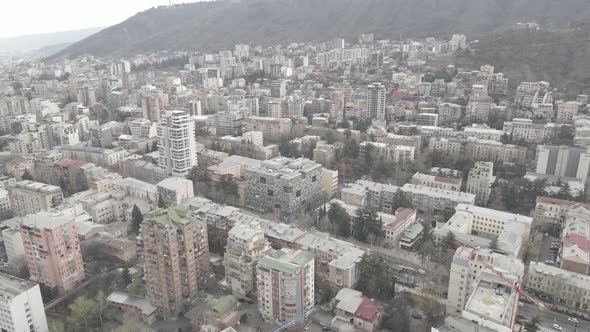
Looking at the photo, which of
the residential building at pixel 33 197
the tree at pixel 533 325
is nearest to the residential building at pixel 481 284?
the tree at pixel 533 325

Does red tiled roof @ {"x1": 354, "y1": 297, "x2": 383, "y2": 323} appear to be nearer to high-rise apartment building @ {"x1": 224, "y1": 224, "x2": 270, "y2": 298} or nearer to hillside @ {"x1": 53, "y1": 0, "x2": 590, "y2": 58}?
high-rise apartment building @ {"x1": 224, "y1": 224, "x2": 270, "y2": 298}

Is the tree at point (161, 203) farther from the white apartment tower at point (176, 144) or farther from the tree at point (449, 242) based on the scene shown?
the tree at point (449, 242)

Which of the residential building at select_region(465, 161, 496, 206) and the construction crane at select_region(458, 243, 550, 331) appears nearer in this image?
the construction crane at select_region(458, 243, 550, 331)

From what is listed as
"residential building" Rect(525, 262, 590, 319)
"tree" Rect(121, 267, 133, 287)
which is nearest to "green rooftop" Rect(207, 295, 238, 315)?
"tree" Rect(121, 267, 133, 287)

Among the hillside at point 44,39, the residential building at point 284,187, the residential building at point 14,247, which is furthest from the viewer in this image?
the hillside at point 44,39

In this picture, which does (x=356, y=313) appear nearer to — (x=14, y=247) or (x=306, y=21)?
(x=14, y=247)

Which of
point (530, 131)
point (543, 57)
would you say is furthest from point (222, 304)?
point (543, 57)
